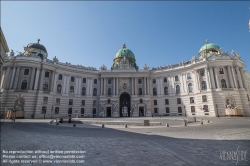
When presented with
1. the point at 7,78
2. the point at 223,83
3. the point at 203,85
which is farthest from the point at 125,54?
the point at 7,78

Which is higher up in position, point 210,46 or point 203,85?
point 210,46

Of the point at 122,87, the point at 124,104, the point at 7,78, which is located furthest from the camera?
the point at 122,87

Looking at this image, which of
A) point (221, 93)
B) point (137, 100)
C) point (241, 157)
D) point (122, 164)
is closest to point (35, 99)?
point (137, 100)

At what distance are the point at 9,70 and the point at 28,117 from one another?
51.5 ft

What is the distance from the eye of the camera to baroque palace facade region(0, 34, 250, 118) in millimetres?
36469

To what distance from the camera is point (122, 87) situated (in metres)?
50.2

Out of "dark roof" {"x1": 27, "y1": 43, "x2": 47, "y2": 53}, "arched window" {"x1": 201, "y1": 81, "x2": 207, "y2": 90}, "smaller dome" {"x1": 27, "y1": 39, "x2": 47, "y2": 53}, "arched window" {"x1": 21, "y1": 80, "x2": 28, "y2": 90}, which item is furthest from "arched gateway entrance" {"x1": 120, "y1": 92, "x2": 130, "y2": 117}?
"dark roof" {"x1": 27, "y1": 43, "x2": 47, "y2": 53}

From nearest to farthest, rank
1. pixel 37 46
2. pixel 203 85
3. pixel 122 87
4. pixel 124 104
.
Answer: pixel 203 85 → pixel 37 46 → pixel 124 104 → pixel 122 87

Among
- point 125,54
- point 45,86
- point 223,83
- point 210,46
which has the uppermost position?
point 125,54

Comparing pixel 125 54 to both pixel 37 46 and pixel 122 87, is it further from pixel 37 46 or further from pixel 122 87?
pixel 37 46

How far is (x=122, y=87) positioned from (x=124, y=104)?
6.92 metres

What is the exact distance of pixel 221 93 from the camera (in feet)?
121

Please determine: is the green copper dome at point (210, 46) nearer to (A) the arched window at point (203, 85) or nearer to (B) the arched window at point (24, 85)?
(A) the arched window at point (203, 85)

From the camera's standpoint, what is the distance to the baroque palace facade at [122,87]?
120ft
